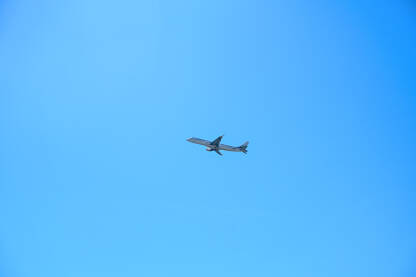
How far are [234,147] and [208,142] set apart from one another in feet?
29.6

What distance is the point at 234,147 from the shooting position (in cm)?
9825

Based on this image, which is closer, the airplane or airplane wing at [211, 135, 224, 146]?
airplane wing at [211, 135, 224, 146]

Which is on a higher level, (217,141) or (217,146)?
(217,141)

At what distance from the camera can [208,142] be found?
9594 cm

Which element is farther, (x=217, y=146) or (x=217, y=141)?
(x=217, y=146)

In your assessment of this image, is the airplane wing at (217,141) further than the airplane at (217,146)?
No
